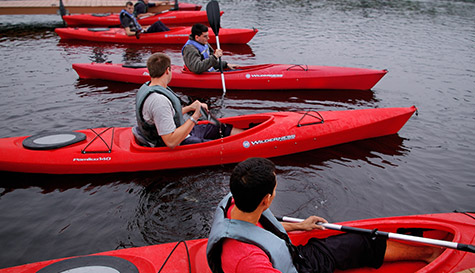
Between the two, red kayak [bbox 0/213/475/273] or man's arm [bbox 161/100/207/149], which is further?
man's arm [bbox 161/100/207/149]

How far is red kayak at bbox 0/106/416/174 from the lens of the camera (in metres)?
4.23

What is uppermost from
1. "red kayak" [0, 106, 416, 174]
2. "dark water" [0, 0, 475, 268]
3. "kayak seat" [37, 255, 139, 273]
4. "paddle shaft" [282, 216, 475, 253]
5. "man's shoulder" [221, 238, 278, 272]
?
"man's shoulder" [221, 238, 278, 272]

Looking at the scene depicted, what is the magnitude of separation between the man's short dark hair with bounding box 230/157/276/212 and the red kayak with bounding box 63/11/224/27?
40.4ft

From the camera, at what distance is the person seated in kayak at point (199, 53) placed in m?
6.36

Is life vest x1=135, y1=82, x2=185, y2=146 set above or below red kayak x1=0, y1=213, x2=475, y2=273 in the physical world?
above

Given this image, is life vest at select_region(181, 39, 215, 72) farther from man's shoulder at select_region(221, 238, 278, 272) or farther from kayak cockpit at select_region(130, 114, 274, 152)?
man's shoulder at select_region(221, 238, 278, 272)

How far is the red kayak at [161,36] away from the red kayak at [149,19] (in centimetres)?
217

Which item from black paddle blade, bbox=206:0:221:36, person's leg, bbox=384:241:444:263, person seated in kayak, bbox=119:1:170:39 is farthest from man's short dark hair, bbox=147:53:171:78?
person seated in kayak, bbox=119:1:170:39

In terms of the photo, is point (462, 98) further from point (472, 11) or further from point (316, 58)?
point (472, 11)

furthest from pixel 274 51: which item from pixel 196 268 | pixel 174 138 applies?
pixel 196 268

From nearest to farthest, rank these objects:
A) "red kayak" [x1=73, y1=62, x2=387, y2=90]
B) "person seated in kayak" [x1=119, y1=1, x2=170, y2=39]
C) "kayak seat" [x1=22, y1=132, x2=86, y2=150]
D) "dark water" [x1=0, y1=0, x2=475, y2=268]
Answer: "dark water" [x1=0, y1=0, x2=475, y2=268]
"kayak seat" [x1=22, y1=132, x2=86, y2=150]
"red kayak" [x1=73, y1=62, x2=387, y2=90]
"person seated in kayak" [x1=119, y1=1, x2=170, y2=39]

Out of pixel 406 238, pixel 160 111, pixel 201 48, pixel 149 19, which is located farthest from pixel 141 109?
pixel 149 19

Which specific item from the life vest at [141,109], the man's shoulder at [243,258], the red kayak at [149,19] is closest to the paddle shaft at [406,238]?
the man's shoulder at [243,258]

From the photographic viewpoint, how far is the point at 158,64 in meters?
3.61
